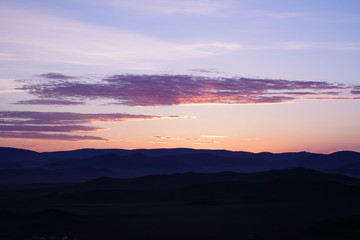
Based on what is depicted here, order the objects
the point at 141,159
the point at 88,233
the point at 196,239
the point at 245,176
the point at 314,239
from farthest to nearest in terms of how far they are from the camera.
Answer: the point at 141,159 < the point at 245,176 < the point at 88,233 < the point at 196,239 < the point at 314,239

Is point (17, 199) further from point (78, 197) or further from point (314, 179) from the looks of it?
point (314, 179)

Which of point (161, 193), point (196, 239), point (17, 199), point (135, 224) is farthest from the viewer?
point (161, 193)

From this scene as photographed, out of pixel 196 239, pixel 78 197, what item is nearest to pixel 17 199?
pixel 78 197

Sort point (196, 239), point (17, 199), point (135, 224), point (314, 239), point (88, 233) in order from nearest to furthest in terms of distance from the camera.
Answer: point (314, 239) < point (196, 239) < point (88, 233) < point (135, 224) < point (17, 199)

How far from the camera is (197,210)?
39.2 metres

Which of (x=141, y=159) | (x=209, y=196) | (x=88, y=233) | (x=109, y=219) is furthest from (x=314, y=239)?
(x=141, y=159)

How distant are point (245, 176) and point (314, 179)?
9717 millimetres

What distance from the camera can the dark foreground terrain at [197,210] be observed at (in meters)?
26.4

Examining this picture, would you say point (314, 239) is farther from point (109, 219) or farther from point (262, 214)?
point (109, 219)

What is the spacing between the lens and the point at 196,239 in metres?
25.2

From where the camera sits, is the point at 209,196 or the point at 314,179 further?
the point at 314,179

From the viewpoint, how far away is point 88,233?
1070 inches

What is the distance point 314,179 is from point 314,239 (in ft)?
112

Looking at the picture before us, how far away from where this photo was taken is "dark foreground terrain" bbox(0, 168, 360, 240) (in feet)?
86.7
